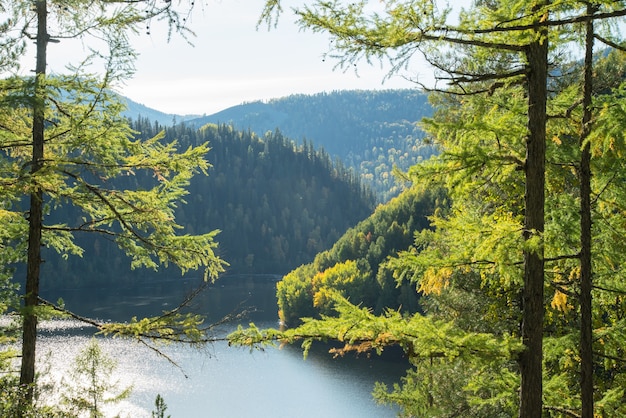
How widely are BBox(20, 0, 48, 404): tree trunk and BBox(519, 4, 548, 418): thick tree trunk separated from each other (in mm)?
6083

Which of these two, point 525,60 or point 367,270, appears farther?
point 367,270

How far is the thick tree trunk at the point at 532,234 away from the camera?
20.0ft

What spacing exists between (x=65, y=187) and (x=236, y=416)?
127 feet

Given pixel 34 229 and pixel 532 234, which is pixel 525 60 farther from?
pixel 34 229

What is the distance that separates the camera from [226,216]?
654 ft

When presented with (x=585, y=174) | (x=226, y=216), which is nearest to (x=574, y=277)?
(x=585, y=174)

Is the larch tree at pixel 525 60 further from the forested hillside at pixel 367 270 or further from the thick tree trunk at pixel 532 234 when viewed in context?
the forested hillside at pixel 367 270

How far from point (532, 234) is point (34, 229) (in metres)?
6.73

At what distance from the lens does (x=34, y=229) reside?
884 centimetres

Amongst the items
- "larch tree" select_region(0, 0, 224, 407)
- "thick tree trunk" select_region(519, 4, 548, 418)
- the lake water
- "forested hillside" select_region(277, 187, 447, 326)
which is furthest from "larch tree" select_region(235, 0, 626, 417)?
"forested hillside" select_region(277, 187, 447, 326)

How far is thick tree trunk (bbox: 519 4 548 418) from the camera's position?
609cm

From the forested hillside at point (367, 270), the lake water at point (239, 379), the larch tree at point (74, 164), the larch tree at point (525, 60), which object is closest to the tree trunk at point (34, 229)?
the larch tree at point (74, 164)

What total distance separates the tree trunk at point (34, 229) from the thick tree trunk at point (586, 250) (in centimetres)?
680

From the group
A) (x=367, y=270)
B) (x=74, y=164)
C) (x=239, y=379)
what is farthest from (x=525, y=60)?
(x=367, y=270)
